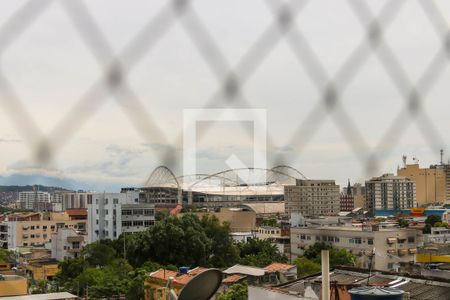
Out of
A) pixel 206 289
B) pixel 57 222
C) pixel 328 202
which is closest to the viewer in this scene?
pixel 206 289

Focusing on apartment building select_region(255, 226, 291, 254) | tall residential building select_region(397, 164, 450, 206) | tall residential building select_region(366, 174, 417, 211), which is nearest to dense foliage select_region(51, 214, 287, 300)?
apartment building select_region(255, 226, 291, 254)

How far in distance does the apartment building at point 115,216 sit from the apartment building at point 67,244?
0.61 ft

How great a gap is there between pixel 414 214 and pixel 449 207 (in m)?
1.86

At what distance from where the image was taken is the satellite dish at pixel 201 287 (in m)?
0.67

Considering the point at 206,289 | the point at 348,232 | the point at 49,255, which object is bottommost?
the point at 49,255

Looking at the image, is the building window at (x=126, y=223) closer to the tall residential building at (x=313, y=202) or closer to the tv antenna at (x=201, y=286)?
the tall residential building at (x=313, y=202)

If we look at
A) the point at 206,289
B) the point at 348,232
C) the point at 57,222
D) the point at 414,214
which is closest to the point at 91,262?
the point at 348,232

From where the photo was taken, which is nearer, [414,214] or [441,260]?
[441,260]

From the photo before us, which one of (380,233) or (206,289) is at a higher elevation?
(206,289)

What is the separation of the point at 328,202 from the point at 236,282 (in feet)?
19.9

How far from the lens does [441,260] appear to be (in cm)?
517

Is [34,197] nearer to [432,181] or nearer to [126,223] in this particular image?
[432,181]

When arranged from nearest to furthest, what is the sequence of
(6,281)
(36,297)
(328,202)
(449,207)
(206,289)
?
(206,289) < (36,297) < (6,281) < (328,202) < (449,207)

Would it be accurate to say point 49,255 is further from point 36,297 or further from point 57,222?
point 36,297
